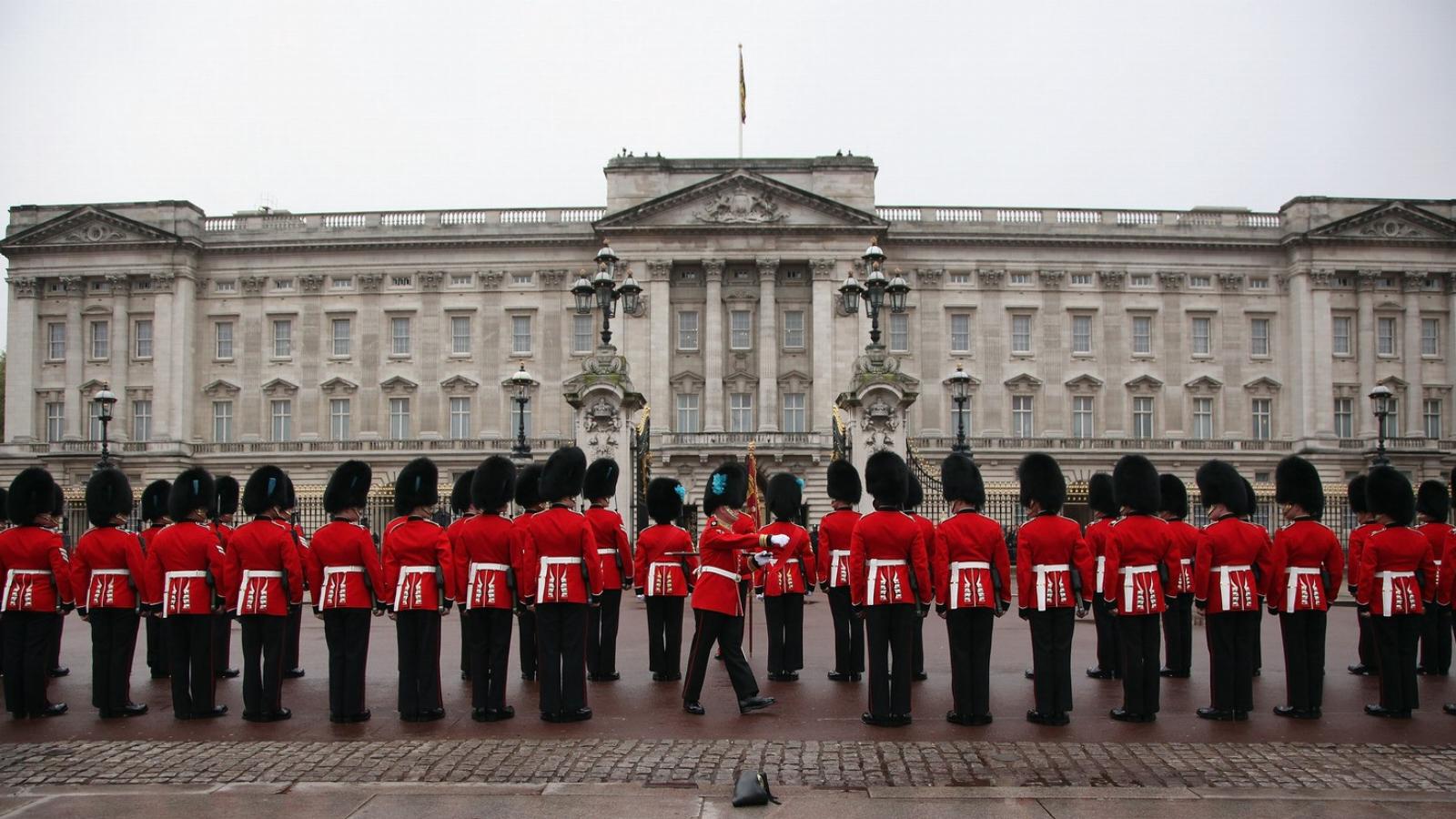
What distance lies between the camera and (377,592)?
405 inches

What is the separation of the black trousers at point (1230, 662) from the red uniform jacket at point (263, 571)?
7.47 meters

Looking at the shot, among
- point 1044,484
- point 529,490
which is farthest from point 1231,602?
point 529,490

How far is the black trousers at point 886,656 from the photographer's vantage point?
32.1ft

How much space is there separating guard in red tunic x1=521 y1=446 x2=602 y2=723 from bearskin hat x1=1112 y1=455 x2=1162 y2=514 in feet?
14.4

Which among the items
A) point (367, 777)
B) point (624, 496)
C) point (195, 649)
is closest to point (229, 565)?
point (195, 649)

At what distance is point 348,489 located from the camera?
10.5 metres

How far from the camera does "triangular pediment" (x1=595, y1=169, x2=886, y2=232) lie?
52.9 m

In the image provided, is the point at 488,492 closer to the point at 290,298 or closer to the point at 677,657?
the point at 677,657

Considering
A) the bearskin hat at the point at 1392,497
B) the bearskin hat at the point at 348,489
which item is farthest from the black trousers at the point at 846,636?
the bearskin hat at the point at 1392,497

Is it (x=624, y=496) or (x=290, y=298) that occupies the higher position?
(x=290, y=298)

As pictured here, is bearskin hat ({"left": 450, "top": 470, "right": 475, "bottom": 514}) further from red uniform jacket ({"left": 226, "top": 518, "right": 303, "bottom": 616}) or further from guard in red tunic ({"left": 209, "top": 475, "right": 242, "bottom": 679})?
red uniform jacket ({"left": 226, "top": 518, "right": 303, "bottom": 616})

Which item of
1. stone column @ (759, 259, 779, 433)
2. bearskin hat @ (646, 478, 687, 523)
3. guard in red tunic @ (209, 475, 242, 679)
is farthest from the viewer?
stone column @ (759, 259, 779, 433)

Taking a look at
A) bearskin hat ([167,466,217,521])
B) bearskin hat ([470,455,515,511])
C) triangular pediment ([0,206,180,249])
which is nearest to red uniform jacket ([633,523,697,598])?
bearskin hat ([470,455,515,511])

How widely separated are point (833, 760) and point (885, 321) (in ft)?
153
